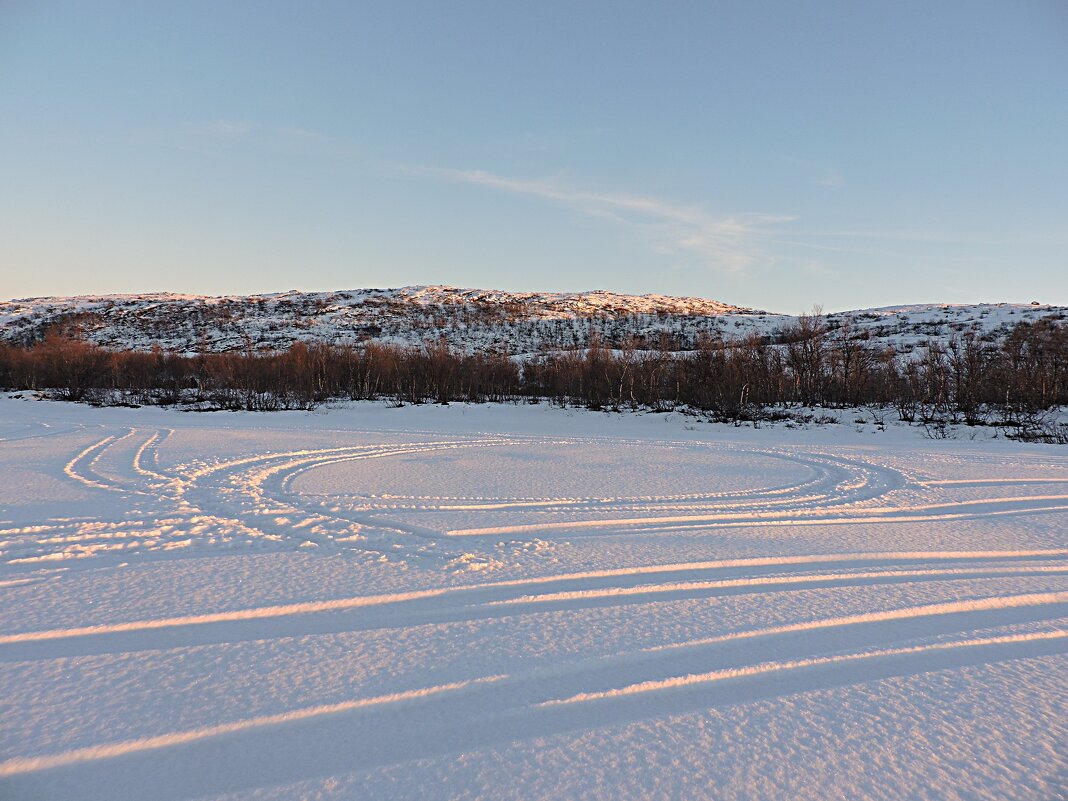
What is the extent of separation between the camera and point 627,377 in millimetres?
28016

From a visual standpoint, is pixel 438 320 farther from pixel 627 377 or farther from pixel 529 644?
pixel 529 644

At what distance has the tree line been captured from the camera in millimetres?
22375

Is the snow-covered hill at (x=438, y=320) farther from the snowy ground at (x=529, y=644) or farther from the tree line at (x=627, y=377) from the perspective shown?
the snowy ground at (x=529, y=644)

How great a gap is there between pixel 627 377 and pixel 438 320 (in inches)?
1583

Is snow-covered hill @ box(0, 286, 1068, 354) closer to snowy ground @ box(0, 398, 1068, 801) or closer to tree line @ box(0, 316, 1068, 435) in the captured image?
tree line @ box(0, 316, 1068, 435)

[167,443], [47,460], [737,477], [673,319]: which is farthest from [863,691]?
[673,319]

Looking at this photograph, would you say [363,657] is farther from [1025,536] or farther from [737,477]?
[737,477]

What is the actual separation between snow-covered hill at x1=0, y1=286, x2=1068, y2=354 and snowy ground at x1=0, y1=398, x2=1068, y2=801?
3710cm

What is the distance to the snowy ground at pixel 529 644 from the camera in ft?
8.59

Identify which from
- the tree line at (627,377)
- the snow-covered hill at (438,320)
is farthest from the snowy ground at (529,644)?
the snow-covered hill at (438,320)

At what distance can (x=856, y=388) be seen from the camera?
25.0 meters

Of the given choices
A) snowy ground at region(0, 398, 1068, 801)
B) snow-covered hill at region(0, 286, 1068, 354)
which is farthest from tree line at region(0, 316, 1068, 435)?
snowy ground at region(0, 398, 1068, 801)

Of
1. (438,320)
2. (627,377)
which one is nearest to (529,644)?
(627,377)

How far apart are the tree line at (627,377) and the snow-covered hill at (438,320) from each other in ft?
41.8
